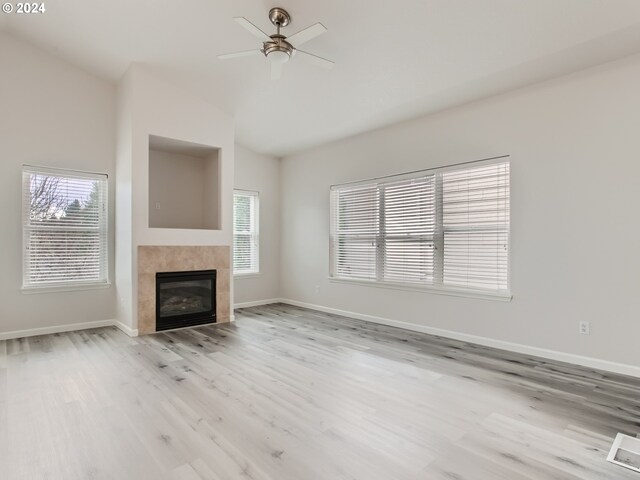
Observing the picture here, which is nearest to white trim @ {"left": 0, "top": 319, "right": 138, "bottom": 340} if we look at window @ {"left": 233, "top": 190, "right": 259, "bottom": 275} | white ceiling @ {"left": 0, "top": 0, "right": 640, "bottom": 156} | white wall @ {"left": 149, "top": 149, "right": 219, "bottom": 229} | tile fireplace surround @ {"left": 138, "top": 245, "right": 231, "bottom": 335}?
tile fireplace surround @ {"left": 138, "top": 245, "right": 231, "bottom": 335}

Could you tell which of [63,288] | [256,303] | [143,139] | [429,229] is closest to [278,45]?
[143,139]

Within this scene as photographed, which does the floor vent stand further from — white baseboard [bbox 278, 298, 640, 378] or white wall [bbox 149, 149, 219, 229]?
white wall [bbox 149, 149, 219, 229]

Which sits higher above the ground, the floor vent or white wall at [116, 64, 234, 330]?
white wall at [116, 64, 234, 330]

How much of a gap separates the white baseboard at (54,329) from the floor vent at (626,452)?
5.76 m

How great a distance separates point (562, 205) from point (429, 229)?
153 centimetres

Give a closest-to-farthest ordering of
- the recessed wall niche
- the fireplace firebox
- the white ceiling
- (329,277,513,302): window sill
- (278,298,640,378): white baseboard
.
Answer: the white ceiling < (278,298,640,378): white baseboard < (329,277,513,302): window sill < the fireplace firebox < the recessed wall niche

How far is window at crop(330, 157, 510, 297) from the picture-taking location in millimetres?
4109

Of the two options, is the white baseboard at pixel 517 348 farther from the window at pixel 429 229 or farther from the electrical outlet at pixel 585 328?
the window at pixel 429 229

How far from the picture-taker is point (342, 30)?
137 inches

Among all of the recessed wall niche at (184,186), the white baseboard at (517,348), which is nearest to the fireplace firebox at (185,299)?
the recessed wall niche at (184,186)

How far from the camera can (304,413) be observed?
252 cm

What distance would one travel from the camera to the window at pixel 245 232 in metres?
6.51

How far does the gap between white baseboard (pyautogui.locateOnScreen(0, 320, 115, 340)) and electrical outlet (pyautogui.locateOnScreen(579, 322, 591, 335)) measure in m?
5.94

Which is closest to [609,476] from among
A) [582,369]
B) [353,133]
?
[582,369]
